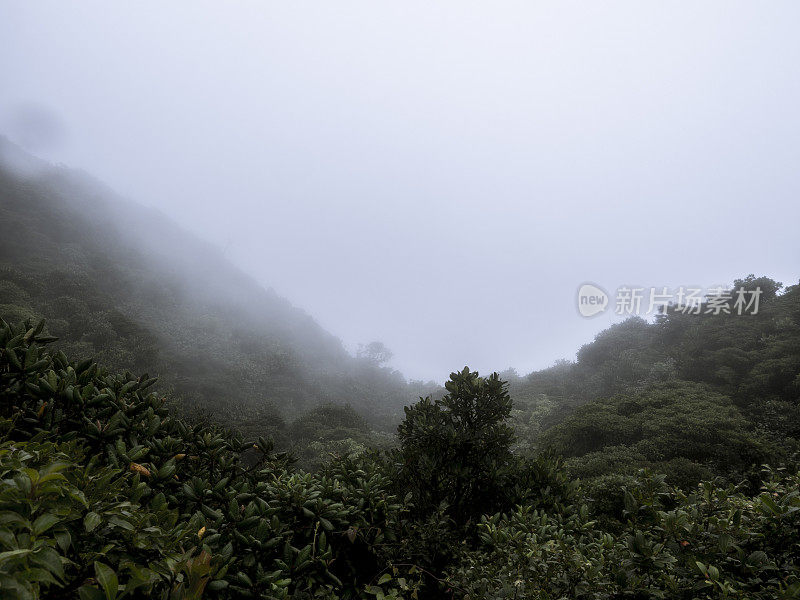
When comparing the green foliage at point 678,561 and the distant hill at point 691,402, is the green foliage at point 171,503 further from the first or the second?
the distant hill at point 691,402

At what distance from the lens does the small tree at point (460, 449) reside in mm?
4820

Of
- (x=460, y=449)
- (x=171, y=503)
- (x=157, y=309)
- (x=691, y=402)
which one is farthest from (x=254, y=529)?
(x=157, y=309)

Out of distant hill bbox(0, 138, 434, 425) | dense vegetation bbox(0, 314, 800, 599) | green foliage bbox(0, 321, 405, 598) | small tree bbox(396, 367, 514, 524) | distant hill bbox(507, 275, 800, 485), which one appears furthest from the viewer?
distant hill bbox(0, 138, 434, 425)

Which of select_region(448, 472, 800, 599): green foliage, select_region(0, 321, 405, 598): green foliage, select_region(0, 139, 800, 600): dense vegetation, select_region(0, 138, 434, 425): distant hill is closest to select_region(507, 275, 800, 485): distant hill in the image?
select_region(0, 139, 800, 600): dense vegetation

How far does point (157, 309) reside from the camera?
3192cm

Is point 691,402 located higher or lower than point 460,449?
higher

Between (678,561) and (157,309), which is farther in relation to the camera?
(157,309)

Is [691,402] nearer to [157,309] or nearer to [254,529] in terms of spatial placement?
[254,529]

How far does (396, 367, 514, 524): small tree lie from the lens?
190 inches

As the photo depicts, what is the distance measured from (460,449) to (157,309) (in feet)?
117

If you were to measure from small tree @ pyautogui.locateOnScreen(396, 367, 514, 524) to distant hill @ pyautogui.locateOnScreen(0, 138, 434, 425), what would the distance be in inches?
735

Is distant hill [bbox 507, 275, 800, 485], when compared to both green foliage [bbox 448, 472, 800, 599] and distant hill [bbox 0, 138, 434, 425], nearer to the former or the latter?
green foliage [bbox 448, 472, 800, 599]


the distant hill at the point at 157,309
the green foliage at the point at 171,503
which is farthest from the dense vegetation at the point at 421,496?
the distant hill at the point at 157,309

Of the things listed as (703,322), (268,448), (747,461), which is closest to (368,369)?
(703,322)
